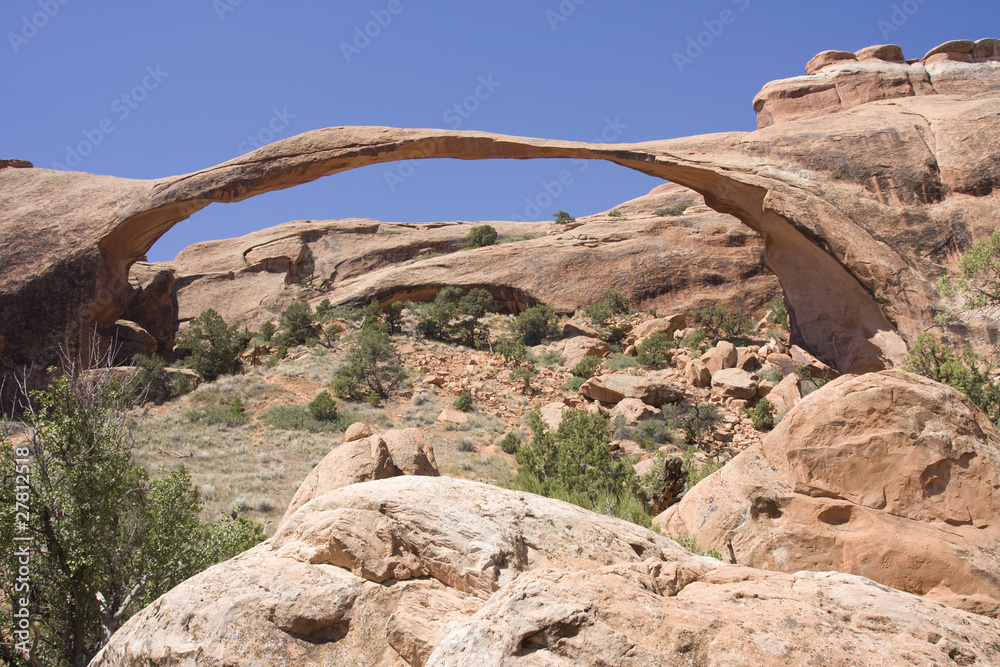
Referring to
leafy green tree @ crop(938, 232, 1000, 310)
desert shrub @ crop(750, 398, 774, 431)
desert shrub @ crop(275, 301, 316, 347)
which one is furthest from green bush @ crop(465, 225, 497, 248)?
leafy green tree @ crop(938, 232, 1000, 310)

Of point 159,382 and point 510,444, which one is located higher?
point 159,382

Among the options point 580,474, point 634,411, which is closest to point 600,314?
point 634,411

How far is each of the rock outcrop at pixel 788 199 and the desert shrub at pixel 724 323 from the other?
32.8 feet

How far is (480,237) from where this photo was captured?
35.8 metres

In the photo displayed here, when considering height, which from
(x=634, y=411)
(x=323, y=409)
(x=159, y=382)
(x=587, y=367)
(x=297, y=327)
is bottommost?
(x=634, y=411)

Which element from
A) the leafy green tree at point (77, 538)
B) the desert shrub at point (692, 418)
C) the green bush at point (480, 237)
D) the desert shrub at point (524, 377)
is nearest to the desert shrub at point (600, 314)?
the desert shrub at point (524, 377)

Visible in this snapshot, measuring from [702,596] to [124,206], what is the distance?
13.6 m

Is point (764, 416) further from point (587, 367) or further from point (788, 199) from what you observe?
point (587, 367)

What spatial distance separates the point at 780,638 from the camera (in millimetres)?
2697

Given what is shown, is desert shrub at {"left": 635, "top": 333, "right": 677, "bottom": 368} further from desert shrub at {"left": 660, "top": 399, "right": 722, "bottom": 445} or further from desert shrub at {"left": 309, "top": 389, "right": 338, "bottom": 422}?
desert shrub at {"left": 309, "top": 389, "right": 338, "bottom": 422}

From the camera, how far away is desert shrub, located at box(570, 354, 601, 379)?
64.4 feet

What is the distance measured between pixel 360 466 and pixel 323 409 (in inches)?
386

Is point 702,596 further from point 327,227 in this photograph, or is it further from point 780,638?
point 327,227

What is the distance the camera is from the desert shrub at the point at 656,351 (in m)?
20.1
